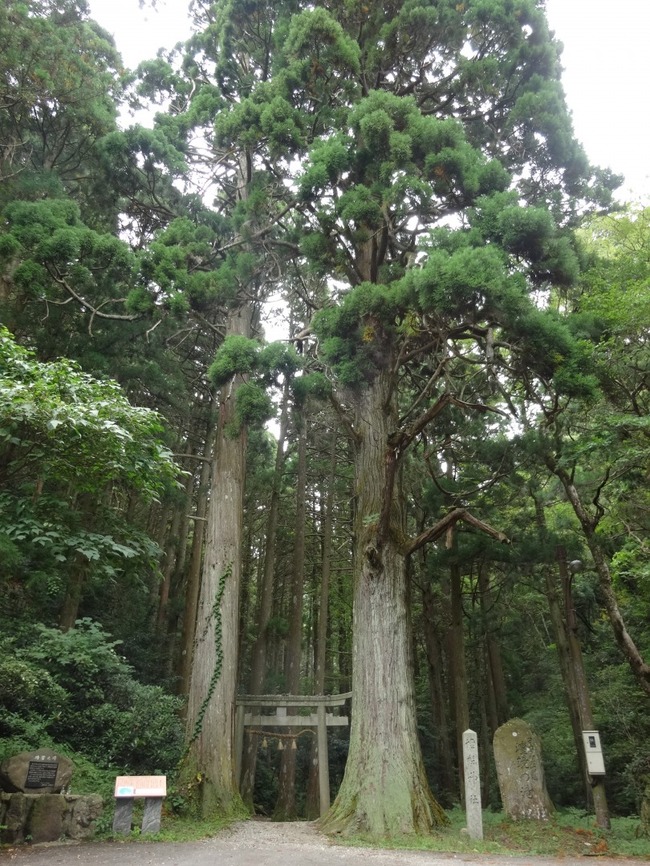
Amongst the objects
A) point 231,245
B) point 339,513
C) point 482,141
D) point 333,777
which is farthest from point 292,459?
point 482,141

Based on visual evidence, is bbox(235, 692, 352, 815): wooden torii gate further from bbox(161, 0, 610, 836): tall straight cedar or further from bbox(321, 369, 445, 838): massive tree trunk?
bbox(321, 369, 445, 838): massive tree trunk

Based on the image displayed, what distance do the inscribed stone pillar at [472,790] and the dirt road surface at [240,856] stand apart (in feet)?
2.04

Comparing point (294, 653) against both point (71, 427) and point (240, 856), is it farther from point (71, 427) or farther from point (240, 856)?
point (71, 427)

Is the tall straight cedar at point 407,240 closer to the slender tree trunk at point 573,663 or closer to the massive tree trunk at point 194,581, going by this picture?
the slender tree trunk at point 573,663

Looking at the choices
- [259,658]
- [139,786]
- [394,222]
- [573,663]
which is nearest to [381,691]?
[139,786]

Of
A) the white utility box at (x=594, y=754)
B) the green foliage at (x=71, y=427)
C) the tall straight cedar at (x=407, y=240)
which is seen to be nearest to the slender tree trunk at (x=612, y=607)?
the white utility box at (x=594, y=754)

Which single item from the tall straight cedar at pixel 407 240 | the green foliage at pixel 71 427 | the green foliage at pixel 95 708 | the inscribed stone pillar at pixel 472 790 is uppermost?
the tall straight cedar at pixel 407 240

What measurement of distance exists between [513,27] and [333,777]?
1395 cm

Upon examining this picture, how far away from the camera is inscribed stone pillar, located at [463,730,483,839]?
5.52 meters

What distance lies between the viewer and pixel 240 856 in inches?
178

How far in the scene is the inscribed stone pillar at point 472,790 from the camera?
5516 mm

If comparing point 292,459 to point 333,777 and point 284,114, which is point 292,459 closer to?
point 333,777

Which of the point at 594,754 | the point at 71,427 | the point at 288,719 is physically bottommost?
the point at 594,754

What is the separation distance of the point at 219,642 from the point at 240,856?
2.79m
